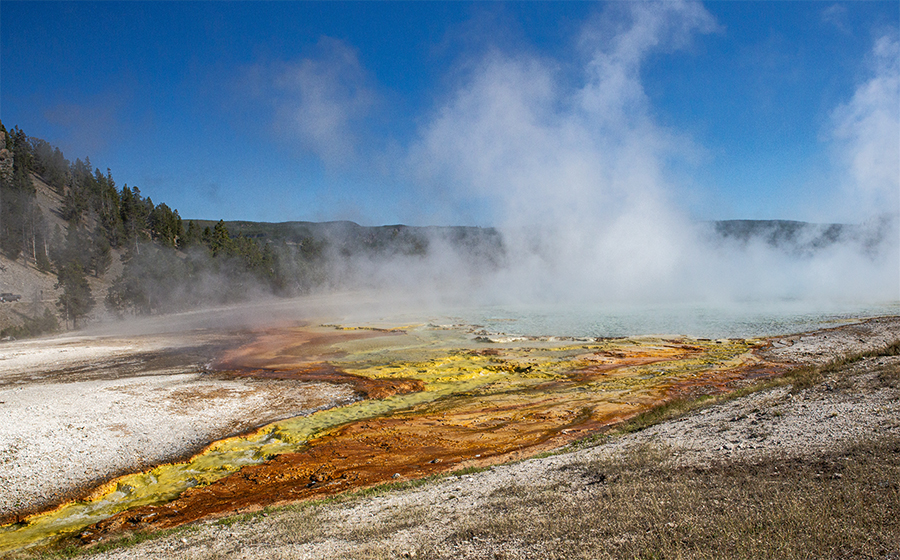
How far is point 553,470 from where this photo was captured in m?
7.38

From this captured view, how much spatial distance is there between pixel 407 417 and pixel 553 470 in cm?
631

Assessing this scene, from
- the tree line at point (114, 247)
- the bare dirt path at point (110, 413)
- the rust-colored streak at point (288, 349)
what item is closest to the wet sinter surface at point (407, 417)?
the rust-colored streak at point (288, 349)

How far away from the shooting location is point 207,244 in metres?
69.1

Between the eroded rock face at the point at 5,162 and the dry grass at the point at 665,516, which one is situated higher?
the eroded rock face at the point at 5,162

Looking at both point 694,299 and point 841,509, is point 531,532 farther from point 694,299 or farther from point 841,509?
point 694,299

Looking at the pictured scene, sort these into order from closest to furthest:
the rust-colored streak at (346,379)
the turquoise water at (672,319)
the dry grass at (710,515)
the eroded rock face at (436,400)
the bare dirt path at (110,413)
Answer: the dry grass at (710,515) < the eroded rock face at (436,400) < the bare dirt path at (110,413) < the rust-colored streak at (346,379) < the turquoise water at (672,319)

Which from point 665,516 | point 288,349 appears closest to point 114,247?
point 288,349

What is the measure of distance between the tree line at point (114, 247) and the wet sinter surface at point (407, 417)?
33823 millimetres

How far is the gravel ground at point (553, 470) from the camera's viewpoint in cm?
543

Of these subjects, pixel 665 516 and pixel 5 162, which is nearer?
pixel 665 516

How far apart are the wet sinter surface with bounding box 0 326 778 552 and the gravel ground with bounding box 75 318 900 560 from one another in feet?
4.94

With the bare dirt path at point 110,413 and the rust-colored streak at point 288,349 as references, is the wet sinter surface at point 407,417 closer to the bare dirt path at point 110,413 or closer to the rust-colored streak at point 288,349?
the rust-colored streak at point 288,349

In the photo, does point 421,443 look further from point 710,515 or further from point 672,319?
point 672,319

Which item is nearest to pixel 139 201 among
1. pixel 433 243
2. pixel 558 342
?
pixel 433 243
